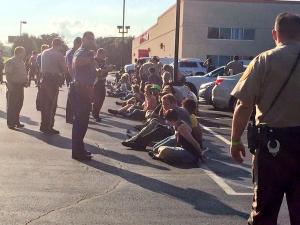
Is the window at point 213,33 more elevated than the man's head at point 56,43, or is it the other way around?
the window at point 213,33

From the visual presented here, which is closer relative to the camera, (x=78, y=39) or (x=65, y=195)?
(x=65, y=195)

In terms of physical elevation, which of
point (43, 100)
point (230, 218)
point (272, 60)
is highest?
point (272, 60)

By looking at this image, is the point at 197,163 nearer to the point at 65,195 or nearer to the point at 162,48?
the point at 65,195

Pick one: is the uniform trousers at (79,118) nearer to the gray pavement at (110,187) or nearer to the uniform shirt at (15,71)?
the gray pavement at (110,187)

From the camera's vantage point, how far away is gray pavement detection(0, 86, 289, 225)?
616 centimetres

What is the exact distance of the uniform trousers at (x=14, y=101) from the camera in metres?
12.8

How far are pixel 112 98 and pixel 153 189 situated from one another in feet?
58.4

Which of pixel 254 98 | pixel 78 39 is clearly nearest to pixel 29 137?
pixel 78 39

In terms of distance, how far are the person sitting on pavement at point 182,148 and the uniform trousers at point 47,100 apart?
3596 millimetres

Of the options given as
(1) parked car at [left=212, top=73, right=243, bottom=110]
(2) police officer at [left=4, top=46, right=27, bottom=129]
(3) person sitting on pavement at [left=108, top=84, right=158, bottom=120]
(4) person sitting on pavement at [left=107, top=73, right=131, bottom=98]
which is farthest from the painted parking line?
(4) person sitting on pavement at [left=107, top=73, right=131, bottom=98]

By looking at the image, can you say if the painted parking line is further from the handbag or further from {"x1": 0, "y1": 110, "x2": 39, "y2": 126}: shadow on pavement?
{"x1": 0, "y1": 110, "x2": 39, "y2": 126}: shadow on pavement

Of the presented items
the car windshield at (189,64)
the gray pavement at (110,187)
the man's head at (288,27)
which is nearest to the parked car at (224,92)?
the gray pavement at (110,187)

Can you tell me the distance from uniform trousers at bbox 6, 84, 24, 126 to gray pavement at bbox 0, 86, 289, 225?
153 cm

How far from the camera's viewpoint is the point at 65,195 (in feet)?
23.0
